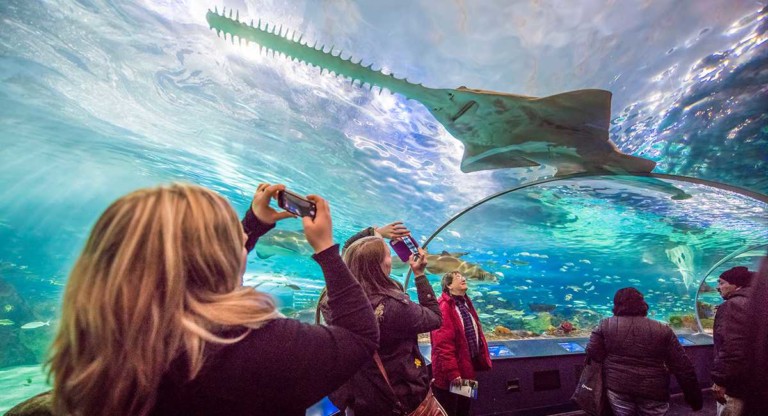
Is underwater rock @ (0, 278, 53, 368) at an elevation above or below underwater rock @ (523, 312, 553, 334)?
below

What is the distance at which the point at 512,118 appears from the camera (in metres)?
3.66

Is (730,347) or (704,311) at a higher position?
(730,347)

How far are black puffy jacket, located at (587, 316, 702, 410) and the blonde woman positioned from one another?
403cm

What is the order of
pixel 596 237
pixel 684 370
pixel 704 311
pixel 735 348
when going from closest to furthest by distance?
pixel 735 348 < pixel 684 370 < pixel 704 311 < pixel 596 237

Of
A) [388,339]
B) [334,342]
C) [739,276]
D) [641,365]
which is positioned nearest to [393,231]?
[388,339]

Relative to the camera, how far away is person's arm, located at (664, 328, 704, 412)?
3.43 meters

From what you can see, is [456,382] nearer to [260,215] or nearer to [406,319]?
[406,319]

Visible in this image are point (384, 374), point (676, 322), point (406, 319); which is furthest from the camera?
point (676, 322)

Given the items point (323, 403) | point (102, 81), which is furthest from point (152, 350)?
point (102, 81)

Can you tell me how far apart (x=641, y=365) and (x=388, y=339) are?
11.0 feet

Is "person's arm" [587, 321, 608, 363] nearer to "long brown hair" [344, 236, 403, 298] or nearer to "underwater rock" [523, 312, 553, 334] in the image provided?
"long brown hair" [344, 236, 403, 298]

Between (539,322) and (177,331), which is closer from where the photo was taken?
(177,331)

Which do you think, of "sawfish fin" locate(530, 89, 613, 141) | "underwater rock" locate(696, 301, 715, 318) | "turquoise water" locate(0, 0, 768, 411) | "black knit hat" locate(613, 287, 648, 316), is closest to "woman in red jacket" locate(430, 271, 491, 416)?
"black knit hat" locate(613, 287, 648, 316)

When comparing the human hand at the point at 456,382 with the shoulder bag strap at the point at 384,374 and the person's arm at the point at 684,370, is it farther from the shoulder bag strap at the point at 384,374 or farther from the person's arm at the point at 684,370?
the person's arm at the point at 684,370
